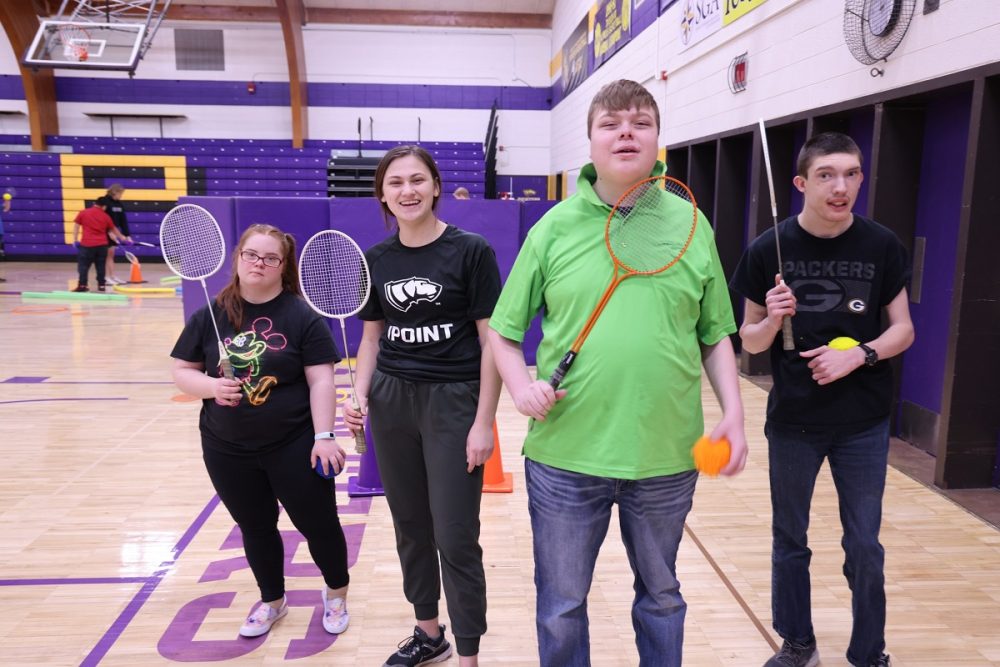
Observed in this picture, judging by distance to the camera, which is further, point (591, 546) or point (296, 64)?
point (296, 64)

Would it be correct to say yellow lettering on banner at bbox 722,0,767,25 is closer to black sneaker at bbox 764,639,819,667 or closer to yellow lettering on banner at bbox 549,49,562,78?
black sneaker at bbox 764,639,819,667

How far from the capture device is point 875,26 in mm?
4980

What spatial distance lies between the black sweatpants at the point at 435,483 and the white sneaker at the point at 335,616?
554 mm

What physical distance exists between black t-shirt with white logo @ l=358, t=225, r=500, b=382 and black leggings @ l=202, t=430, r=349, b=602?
58 centimetres

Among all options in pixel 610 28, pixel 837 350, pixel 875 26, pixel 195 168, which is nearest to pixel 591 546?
pixel 837 350

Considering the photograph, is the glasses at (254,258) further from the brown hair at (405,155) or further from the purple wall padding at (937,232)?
the purple wall padding at (937,232)

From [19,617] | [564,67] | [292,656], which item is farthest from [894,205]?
[564,67]

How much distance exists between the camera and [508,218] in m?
7.69

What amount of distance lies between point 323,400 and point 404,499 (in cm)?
48

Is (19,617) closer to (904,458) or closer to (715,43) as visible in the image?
(904,458)

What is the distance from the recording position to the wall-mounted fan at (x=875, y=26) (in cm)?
470

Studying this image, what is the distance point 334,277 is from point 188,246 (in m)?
0.85

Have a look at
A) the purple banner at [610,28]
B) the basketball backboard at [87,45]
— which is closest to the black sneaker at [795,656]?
the purple banner at [610,28]

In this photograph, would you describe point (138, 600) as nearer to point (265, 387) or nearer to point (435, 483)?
point (265, 387)
